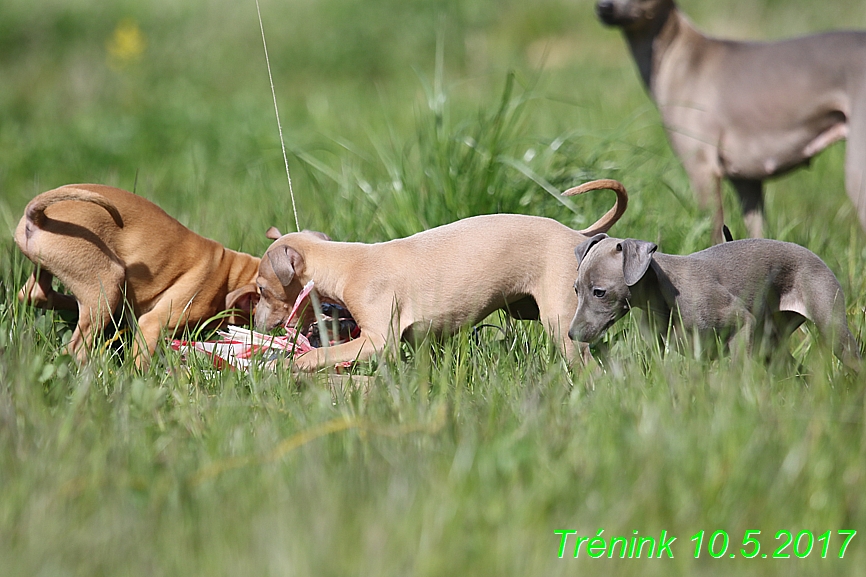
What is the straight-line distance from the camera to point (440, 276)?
3.21m

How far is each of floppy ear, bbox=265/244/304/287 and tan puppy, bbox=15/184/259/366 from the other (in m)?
0.43

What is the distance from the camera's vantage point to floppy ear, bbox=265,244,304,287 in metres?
3.27

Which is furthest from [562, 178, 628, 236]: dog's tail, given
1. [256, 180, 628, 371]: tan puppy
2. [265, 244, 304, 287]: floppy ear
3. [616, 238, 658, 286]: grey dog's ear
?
[265, 244, 304, 287]: floppy ear

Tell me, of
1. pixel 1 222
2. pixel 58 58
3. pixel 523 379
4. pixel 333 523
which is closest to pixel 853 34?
pixel 523 379

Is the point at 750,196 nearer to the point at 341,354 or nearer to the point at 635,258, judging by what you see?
the point at 635,258

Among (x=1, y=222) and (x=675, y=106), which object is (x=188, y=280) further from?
(x=675, y=106)

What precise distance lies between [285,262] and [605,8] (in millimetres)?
3142

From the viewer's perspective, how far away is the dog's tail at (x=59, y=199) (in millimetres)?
3322

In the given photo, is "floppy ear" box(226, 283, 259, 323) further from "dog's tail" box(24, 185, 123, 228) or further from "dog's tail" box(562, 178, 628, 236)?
"dog's tail" box(562, 178, 628, 236)

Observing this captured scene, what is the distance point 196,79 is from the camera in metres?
11.0

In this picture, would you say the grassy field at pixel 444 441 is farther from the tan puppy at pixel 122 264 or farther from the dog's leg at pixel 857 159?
the dog's leg at pixel 857 159

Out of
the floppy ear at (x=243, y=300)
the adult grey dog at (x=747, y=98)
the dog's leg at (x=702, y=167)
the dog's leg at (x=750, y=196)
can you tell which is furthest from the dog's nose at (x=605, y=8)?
the floppy ear at (x=243, y=300)

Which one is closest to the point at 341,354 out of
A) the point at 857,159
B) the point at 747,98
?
the point at 857,159

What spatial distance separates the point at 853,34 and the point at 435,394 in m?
3.54
